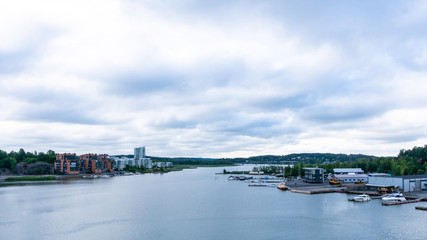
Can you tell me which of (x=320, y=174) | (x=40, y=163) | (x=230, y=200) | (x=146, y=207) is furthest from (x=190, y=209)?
(x=40, y=163)

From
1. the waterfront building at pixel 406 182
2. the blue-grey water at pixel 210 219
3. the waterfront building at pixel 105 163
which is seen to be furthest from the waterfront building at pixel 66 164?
the waterfront building at pixel 406 182

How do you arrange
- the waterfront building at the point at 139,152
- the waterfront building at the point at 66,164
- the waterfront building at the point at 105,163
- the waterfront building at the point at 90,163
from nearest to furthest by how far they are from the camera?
the waterfront building at the point at 66,164 → the waterfront building at the point at 90,163 → the waterfront building at the point at 105,163 → the waterfront building at the point at 139,152

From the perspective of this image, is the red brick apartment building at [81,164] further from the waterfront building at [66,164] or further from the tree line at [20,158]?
the tree line at [20,158]

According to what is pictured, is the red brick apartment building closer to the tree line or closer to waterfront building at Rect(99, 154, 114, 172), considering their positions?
waterfront building at Rect(99, 154, 114, 172)

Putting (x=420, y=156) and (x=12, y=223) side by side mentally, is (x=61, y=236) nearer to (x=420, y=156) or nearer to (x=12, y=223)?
(x=12, y=223)

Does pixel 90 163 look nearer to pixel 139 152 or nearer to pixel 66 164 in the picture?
pixel 66 164

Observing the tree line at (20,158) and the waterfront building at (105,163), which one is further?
the waterfront building at (105,163)
